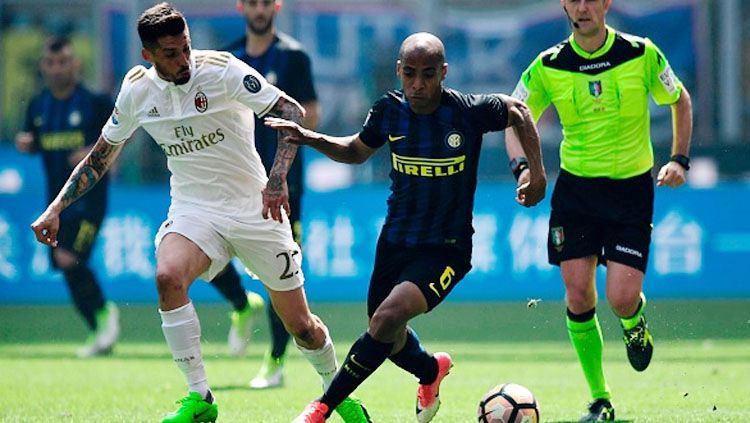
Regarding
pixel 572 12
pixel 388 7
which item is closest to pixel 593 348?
pixel 572 12

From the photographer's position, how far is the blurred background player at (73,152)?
518 inches

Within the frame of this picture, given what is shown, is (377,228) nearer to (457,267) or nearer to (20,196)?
(20,196)

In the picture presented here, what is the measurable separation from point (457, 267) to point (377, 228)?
8712mm

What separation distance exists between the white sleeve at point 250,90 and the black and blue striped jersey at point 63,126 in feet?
19.1

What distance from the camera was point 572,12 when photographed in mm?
8734

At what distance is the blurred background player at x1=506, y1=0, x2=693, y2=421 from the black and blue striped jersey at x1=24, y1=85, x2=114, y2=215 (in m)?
5.63

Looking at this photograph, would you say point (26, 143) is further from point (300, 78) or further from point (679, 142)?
point (679, 142)

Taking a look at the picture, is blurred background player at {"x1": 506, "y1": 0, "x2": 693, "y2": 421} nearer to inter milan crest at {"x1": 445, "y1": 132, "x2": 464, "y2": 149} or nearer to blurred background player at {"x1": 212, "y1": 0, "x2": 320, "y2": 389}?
inter milan crest at {"x1": 445, "y1": 132, "x2": 464, "y2": 149}

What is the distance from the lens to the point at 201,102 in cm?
782

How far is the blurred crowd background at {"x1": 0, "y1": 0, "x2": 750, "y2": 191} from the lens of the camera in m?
19.8

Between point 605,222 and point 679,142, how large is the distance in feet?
2.04

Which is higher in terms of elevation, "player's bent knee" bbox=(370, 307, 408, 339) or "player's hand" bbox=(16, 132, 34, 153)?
"player's bent knee" bbox=(370, 307, 408, 339)

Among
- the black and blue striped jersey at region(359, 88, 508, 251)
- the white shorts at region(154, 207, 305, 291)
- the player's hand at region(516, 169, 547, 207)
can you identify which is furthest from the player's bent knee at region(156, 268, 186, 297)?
the player's hand at region(516, 169, 547, 207)

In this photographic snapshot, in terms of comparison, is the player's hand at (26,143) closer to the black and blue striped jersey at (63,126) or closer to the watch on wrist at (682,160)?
the black and blue striped jersey at (63,126)
